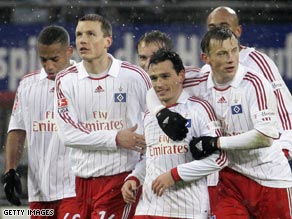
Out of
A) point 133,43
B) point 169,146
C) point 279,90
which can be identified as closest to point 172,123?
point 169,146

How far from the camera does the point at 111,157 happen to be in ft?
29.1

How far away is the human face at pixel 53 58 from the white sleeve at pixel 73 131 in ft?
2.33

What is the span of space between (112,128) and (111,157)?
21 cm

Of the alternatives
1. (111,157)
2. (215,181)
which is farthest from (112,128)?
(215,181)

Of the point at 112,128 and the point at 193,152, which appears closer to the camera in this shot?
the point at 193,152

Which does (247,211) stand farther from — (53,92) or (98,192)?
(53,92)

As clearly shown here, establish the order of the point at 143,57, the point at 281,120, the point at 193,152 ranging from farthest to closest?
the point at 143,57 → the point at 281,120 → the point at 193,152

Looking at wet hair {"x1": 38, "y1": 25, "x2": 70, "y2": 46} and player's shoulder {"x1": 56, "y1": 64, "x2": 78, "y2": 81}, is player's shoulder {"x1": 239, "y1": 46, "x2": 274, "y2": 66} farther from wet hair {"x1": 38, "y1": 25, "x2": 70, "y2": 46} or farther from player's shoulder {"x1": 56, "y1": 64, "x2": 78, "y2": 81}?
wet hair {"x1": 38, "y1": 25, "x2": 70, "y2": 46}

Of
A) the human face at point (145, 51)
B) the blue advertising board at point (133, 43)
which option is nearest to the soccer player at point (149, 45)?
the human face at point (145, 51)

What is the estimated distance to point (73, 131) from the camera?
28.9 ft

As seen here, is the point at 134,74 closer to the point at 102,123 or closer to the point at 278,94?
the point at 102,123

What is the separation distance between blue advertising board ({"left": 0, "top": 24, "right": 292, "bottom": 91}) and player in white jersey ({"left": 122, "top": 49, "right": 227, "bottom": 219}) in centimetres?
452

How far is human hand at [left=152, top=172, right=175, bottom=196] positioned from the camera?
8.12 metres

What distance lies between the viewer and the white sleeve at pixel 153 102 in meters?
8.33
